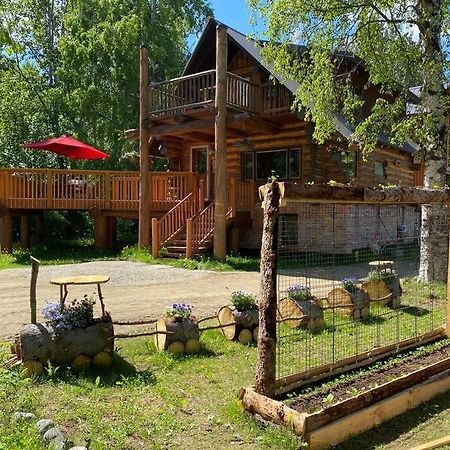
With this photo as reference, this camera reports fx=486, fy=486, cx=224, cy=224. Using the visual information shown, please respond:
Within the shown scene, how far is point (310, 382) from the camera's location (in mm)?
4562

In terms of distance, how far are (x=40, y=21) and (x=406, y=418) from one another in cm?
2671

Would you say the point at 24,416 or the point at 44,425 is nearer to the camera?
the point at 44,425

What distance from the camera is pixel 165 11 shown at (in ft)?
81.5

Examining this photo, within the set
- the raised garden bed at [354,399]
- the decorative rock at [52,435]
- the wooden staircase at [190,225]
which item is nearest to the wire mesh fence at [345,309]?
the raised garden bed at [354,399]

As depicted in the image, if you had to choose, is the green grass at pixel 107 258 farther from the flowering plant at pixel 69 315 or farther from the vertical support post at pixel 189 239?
the flowering plant at pixel 69 315

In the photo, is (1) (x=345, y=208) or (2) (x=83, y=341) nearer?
(2) (x=83, y=341)

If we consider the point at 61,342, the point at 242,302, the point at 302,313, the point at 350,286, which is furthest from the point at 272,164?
the point at 61,342

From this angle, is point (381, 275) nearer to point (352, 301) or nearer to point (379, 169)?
point (352, 301)

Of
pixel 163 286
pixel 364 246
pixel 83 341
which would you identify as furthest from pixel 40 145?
pixel 83 341

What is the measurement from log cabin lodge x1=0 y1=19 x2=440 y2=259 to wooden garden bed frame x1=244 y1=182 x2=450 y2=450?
833cm

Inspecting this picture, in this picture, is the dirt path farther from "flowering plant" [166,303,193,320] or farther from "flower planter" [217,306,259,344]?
"flowering plant" [166,303,193,320]

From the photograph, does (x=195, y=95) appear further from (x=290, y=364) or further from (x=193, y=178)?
(x=290, y=364)

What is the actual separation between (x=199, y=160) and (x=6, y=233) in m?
7.62

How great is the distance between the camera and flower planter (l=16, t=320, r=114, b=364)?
4531 mm
